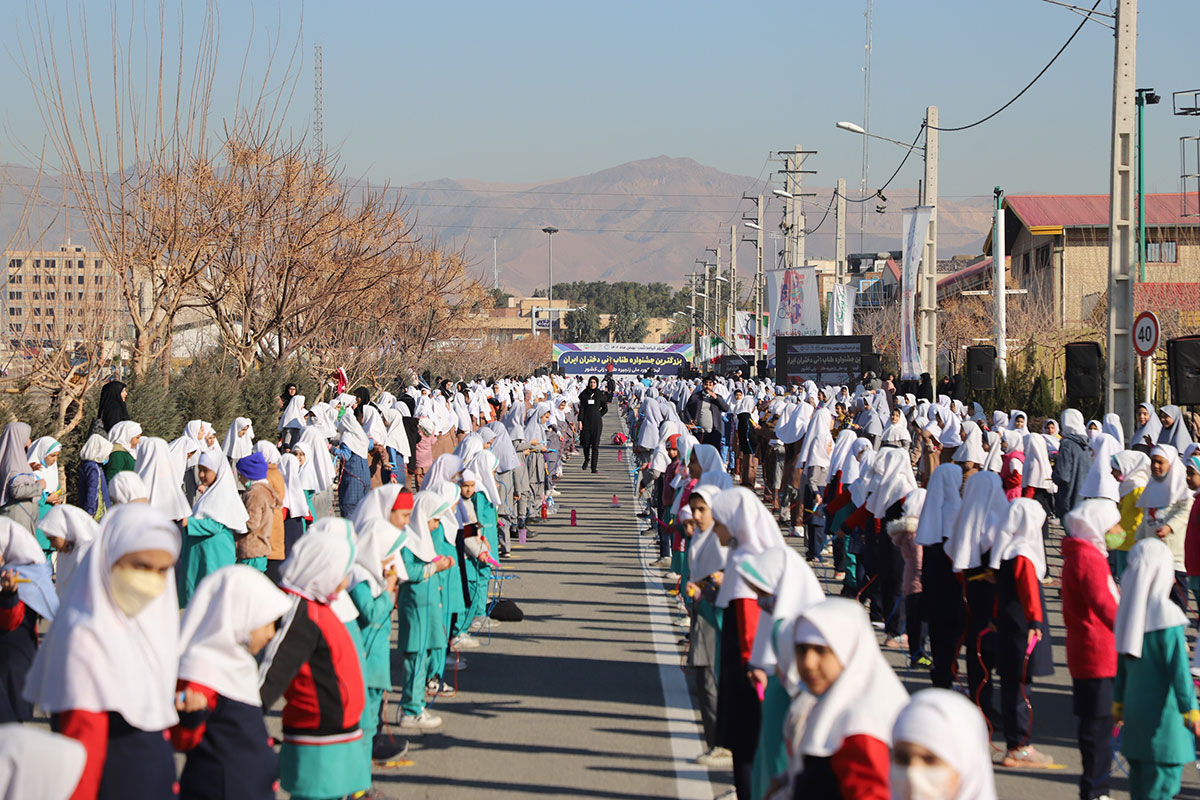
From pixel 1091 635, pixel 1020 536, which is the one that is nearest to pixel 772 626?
pixel 1091 635

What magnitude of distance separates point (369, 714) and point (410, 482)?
641 inches

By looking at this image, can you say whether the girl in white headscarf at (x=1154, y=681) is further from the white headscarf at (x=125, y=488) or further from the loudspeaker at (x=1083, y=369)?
the loudspeaker at (x=1083, y=369)

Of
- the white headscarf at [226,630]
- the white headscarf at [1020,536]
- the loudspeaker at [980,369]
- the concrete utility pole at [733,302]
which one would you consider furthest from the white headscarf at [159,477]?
the concrete utility pole at [733,302]

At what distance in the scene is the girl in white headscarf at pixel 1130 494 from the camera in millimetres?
11211

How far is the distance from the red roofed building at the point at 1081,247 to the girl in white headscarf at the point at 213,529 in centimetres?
4375

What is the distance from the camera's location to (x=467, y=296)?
60.3 metres

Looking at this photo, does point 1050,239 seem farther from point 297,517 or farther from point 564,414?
point 297,517

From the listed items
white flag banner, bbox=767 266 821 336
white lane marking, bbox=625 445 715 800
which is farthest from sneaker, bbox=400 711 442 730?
white flag banner, bbox=767 266 821 336

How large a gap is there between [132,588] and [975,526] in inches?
205

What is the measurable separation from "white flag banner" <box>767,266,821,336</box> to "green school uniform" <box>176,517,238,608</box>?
29538mm

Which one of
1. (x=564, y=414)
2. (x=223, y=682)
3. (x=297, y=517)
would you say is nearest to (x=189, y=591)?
(x=297, y=517)

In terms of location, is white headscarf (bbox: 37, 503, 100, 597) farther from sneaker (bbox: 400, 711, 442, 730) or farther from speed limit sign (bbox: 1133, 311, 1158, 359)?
speed limit sign (bbox: 1133, 311, 1158, 359)

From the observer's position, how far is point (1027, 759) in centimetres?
795

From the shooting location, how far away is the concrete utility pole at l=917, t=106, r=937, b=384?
26641mm
